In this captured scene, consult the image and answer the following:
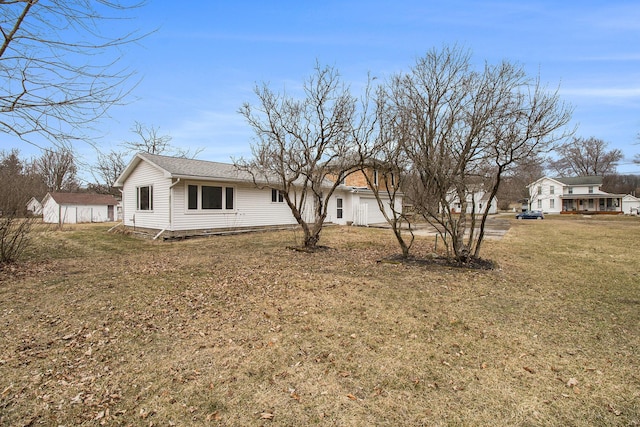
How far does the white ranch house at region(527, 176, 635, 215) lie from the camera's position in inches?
1763

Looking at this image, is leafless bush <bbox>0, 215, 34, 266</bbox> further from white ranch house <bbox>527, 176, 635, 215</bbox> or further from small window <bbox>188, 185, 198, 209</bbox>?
white ranch house <bbox>527, 176, 635, 215</bbox>

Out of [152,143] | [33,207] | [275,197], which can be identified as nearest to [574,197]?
[275,197]

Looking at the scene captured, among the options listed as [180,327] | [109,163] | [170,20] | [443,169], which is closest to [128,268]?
[180,327]

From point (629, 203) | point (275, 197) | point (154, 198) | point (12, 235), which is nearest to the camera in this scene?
point (12, 235)

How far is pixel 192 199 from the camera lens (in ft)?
43.7

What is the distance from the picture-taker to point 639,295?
5664mm

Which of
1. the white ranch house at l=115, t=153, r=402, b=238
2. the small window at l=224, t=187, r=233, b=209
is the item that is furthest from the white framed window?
the small window at l=224, t=187, r=233, b=209

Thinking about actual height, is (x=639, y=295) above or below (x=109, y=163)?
below

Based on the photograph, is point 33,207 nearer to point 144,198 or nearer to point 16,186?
point 16,186

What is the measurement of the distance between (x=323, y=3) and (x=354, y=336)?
803 cm

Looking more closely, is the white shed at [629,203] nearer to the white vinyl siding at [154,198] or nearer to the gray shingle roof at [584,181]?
the gray shingle roof at [584,181]

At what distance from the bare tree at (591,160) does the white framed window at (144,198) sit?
193 ft

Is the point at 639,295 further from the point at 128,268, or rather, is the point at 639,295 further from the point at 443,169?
the point at 128,268

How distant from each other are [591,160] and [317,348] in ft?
230
